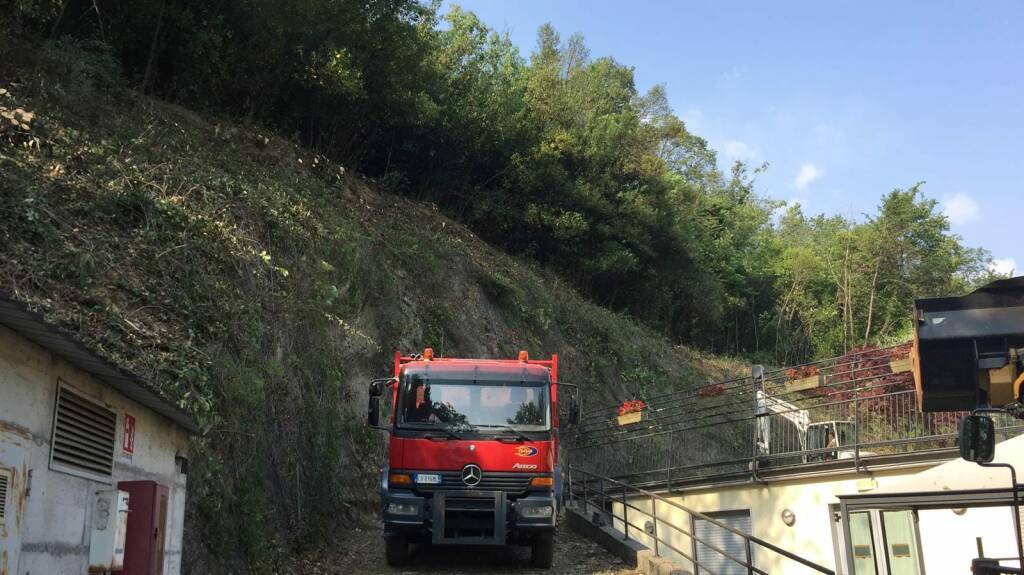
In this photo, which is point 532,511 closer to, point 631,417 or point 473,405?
point 473,405

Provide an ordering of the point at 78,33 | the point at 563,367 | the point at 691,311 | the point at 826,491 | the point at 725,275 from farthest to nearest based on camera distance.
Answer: the point at 725,275, the point at 691,311, the point at 563,367, the point at 78,33, the point at 826,491

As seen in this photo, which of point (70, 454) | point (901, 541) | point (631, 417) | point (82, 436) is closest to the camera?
point (70, 454)

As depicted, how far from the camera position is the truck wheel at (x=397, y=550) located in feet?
38.4

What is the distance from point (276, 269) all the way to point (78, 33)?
27.9 ft

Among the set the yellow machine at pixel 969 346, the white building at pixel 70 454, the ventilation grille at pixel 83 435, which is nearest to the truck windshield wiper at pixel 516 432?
the white building at pixel 70 454

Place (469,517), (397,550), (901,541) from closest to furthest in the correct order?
(901,541) → (469,517) → (397,550)

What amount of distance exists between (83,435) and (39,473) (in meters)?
0.71

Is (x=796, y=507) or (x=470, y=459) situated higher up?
(x=470, y=459)

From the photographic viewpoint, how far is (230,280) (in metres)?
13.0

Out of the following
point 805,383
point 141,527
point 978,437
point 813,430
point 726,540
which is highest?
point 805,383

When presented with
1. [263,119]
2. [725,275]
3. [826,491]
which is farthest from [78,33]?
[725,275]

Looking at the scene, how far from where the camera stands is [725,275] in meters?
45.9

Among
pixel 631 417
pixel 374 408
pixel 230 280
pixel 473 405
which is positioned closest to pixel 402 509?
pixel 374 408

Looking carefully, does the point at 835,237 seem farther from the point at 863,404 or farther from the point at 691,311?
the point at 863,404
